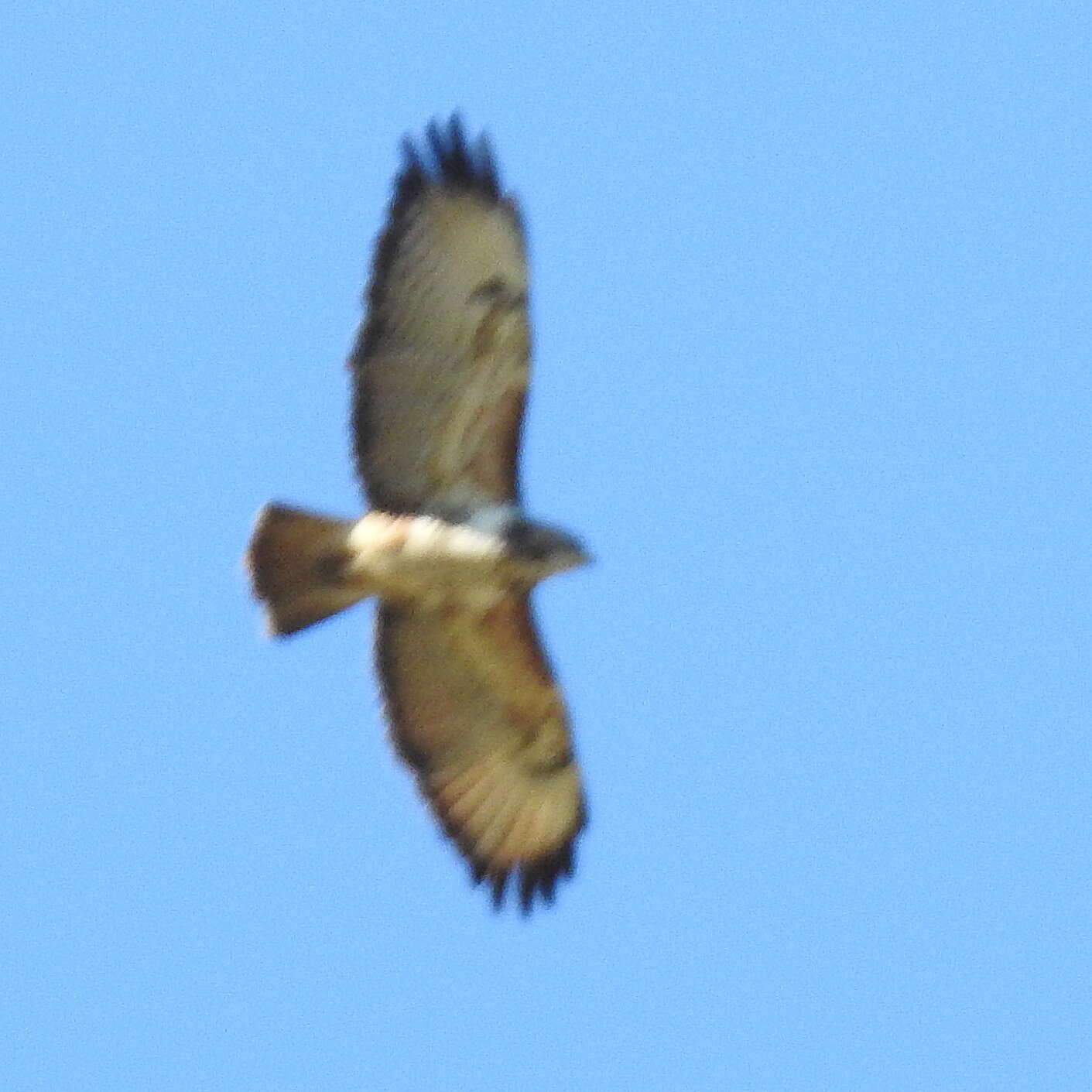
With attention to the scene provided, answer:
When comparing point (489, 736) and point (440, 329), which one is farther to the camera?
point (489, 736)

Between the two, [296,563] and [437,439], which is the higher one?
[437,439]

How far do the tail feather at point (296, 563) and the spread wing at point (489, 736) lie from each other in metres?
0.54

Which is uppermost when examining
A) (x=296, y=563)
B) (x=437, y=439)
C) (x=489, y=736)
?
(x=437, y=439)

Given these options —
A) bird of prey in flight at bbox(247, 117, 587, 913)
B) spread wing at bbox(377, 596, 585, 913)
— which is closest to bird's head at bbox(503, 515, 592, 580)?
bird of prey in flight at bbox(247, 117, 587, 913)

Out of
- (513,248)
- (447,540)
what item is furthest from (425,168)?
(447,540)

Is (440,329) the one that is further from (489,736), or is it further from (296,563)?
(489,736)

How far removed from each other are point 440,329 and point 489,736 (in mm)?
1822

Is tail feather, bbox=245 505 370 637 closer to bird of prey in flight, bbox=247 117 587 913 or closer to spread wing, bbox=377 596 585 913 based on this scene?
bird of prey in flight, bbox=247 117 587 913

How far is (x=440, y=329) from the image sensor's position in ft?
42.8

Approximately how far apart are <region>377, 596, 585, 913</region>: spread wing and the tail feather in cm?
54

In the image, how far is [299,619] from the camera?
13156 millimetres

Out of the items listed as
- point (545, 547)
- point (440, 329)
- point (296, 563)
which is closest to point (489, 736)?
point (545, 547)

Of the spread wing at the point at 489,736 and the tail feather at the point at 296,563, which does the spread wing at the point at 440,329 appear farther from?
the spread wing at the point at 489,736

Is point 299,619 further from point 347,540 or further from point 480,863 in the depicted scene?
point 480,863
